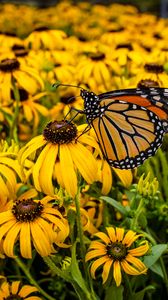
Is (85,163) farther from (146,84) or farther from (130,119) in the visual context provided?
(146,84)

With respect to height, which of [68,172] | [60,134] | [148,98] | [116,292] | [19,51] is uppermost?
[19,51]

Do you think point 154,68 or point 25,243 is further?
point 154,68

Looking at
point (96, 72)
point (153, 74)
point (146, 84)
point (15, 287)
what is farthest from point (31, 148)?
point (96, 72)

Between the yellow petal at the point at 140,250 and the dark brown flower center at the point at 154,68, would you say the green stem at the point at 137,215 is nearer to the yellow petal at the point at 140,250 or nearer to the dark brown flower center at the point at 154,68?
the yellow petal at the point at 140,250

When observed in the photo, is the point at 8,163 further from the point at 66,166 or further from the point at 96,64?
the point at 96,64

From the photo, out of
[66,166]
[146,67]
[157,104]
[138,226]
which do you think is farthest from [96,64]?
[66,166]

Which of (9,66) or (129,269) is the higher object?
(9,66)
